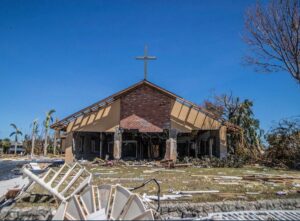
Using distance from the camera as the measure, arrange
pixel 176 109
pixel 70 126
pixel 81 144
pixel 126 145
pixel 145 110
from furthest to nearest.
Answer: pixel 126 145, pixel 81 144, pixel 145 110, pixel 176 109, pixel 70 126

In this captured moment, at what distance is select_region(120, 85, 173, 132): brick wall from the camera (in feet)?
66.4

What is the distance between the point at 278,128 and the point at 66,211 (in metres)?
18.6

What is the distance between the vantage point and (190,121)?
20.1 m

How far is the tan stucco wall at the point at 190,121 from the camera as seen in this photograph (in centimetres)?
2003

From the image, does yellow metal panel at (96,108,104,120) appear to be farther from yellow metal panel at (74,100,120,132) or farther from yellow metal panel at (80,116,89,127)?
yellow metal panel at (80,116,89,127)

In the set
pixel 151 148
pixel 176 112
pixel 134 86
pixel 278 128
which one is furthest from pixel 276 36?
pixel 151 148

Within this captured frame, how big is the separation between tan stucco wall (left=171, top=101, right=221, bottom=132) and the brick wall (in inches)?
24.2

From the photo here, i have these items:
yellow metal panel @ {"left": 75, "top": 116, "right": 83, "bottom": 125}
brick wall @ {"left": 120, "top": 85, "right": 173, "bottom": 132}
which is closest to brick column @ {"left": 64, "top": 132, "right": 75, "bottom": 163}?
yellow metal panel @ {"left": 75, "top": 116, "right": 83, "bottom": 125}

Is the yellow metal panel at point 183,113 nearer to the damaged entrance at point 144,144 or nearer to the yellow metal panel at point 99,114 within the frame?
the damaged entrance at point 144,144

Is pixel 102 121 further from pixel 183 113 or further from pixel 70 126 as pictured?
pixel 183 113

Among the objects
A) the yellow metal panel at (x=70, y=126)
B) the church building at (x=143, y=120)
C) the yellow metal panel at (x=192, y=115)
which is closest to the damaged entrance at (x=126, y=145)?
the church building at (x=143, y=120)

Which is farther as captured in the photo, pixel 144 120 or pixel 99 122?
pixel 144 120

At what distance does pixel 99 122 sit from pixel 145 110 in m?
3.64

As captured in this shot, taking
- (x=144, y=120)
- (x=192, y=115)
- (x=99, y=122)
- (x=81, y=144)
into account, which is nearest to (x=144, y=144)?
(x=144, y=120)
